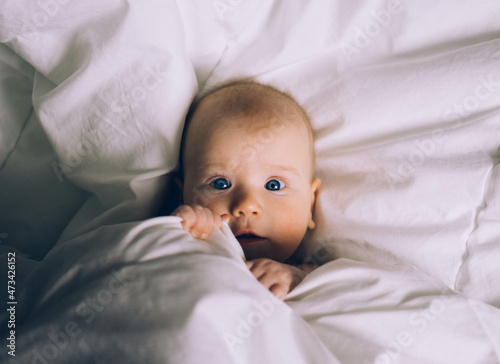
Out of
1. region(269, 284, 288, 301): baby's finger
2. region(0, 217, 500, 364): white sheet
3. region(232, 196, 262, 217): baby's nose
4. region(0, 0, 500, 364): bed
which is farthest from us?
region(232, 196, 262, 217): baby's nose

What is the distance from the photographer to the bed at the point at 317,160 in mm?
830

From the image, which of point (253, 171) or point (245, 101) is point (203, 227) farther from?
point (245, 101)

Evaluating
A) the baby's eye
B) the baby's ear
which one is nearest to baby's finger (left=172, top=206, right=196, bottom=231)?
the baby's eye

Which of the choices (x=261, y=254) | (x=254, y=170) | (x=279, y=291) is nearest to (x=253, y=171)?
(x=254, y=170)

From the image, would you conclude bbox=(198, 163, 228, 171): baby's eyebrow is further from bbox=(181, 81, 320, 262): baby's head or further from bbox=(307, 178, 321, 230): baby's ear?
bbox=(307, 178, 321, 230): baby's ear

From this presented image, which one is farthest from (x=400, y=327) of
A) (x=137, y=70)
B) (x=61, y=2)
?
(x=61, y=2)

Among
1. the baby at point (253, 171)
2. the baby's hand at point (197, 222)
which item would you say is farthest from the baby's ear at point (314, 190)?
the baby's hand at point (197, 222)

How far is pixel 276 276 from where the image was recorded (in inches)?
38.8

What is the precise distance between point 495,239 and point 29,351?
1.00m

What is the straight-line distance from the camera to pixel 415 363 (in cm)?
85

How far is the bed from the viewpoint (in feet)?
2.72

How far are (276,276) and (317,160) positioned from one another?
1.47 feet

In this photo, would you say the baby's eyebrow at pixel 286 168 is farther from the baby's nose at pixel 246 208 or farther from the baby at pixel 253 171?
the baby's nose at pixel 246 208

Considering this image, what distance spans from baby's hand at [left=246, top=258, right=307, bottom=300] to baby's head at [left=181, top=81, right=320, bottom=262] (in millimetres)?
135
